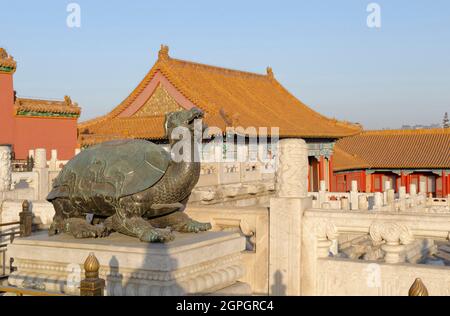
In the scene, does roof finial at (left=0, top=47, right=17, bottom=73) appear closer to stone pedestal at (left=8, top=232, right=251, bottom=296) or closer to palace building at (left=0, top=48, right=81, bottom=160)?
palace building at (left=0, top=48, right=81, bottom=160)

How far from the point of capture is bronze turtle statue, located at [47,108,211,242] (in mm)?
4824

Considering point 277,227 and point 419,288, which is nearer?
point 419,288

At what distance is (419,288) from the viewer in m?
2.76

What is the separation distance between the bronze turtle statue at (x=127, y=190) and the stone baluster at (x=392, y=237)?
5.04 feet

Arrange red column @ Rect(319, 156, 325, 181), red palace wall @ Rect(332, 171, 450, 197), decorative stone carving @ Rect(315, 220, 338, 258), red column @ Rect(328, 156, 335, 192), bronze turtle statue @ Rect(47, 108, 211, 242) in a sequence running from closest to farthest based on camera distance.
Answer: bronze turtle statue @ Rect(47, 108, 211, 242)
decorative stone carving @ Rect(315, 220, 338, 258)
red column @ Rect(319, 156, 325, 181)
red column @ Rect(328, 156, 335, 192)
red palace wall @ Rect(332, 171, 450, 197)

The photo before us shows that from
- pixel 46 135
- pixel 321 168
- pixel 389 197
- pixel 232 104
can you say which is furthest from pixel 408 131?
pixel 46 135

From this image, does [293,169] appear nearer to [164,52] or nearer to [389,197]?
[389,197]

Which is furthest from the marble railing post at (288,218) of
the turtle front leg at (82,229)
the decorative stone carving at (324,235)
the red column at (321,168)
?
the red column at (321,168)

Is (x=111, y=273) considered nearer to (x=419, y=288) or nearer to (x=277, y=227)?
(x=277, y=227)

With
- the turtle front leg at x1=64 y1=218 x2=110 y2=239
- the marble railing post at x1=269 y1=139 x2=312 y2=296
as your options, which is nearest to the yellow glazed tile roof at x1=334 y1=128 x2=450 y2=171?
the marble railing post at x1=269 y1=139 x2=312 y2=296

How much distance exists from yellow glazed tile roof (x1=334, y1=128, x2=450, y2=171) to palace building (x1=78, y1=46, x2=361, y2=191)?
235 cm

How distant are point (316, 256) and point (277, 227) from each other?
1.53 feet

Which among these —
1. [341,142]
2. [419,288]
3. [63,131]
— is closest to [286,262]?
[419,288]

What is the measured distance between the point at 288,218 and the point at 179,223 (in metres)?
1.06
